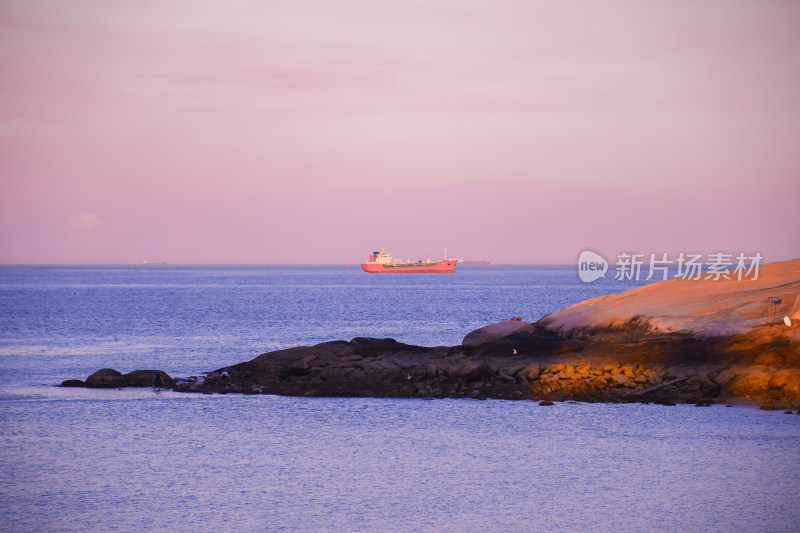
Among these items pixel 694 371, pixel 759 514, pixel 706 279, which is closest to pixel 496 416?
pixel 694 371

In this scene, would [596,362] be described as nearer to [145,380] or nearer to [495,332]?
[495,332]

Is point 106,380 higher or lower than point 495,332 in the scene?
lower

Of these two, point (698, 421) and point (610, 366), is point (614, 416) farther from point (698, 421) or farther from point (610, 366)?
point (610, 366)

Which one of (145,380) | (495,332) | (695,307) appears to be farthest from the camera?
(495,332)

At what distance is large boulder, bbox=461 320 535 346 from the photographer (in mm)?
35969

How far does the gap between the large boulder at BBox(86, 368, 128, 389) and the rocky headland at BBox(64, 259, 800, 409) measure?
6 centimetres

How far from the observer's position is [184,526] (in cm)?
1517

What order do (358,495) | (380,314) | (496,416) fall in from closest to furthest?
(358,495), (496,416), (380,314)

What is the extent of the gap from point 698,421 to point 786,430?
2510mm

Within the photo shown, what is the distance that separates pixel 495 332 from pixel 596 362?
6.40 meters

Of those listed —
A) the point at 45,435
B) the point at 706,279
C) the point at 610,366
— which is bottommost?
the point at 45,435

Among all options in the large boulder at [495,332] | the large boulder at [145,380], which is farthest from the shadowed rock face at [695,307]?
the large boulder at [145,380]

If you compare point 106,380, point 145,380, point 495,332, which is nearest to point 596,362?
point 495,332

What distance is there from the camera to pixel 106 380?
32625mm
